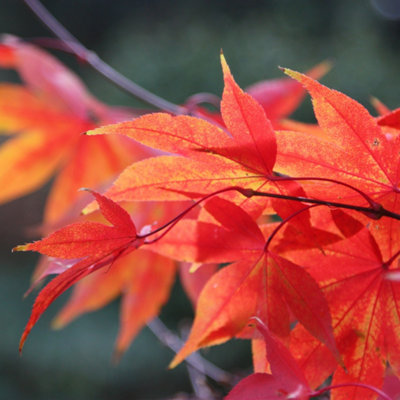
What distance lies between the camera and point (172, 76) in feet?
10.3

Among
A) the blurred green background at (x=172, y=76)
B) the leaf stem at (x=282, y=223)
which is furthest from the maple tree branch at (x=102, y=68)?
the blurred green background at (x=172, y=76)

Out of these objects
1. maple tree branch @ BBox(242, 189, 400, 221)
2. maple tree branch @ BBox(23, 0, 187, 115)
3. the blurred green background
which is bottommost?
the blurred green background

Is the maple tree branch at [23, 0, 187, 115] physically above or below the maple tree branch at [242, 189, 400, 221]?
below

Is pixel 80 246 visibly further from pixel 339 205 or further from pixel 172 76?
pixel 172 76

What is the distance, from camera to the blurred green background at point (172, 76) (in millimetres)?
2697

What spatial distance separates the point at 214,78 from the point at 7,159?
2399 millimetres

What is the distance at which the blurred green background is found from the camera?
270cm

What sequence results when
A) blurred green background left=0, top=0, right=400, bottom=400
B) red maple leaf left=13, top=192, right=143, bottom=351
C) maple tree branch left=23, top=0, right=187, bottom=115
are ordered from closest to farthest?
1. red maple leaf left=13, top=192, right=143, bottom=351
2. maple tree branch left=23, top=0, right=187, bottom=115
3. blurred green background left=0, top=0, right=400, bottom=400

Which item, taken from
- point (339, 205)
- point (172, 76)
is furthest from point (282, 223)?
point (172, 76)

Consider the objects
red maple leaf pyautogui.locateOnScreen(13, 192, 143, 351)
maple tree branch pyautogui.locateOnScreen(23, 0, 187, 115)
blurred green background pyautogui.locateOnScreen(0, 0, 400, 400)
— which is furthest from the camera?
blurred green background pyautogui.locateOnScreen(0, 0, 400, 400)

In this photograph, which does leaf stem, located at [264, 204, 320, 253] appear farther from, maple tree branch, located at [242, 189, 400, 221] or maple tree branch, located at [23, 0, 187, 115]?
maple tree branch, located at [23, 0, 187, 115]

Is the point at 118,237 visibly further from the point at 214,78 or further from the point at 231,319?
the point at 214,78

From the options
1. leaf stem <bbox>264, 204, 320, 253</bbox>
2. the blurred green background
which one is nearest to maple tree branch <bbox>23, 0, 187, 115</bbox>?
leaf stem <bbox>264, 204, 320, 253</bbox>

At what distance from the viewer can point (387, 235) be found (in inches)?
10.6
